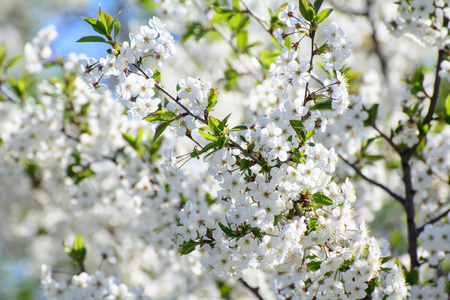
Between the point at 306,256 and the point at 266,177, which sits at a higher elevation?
the point at 266,177

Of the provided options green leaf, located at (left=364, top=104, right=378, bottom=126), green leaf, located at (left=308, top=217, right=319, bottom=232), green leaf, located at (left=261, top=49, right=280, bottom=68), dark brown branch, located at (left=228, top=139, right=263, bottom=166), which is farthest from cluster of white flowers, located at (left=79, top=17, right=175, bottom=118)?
green leaf, located at (left=364, top=104, right=378, bottom=126)

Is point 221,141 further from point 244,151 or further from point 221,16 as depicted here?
point 221,16

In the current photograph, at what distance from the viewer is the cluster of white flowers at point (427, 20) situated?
2.42 meters

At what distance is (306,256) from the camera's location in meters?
1.96

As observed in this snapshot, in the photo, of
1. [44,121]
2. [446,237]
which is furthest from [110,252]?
[446,237]

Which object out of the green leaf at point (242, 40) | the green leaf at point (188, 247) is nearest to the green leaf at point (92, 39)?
the green leaf at point (188, 247)

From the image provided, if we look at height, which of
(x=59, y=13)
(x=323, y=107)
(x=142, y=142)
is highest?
(x=59, y=13)

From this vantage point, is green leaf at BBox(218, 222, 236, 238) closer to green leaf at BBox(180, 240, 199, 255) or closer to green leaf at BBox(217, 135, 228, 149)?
green leaf at BBox(180, 240, 199, 255)

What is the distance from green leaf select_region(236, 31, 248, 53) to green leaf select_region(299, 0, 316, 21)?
134 centimetres

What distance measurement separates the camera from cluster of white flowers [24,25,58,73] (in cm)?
320

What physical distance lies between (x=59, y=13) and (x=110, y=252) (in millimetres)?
8964

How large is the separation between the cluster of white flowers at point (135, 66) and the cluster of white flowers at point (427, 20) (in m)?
1.61

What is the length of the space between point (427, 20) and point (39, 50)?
2824 mm

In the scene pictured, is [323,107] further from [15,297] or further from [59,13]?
[59,13]
